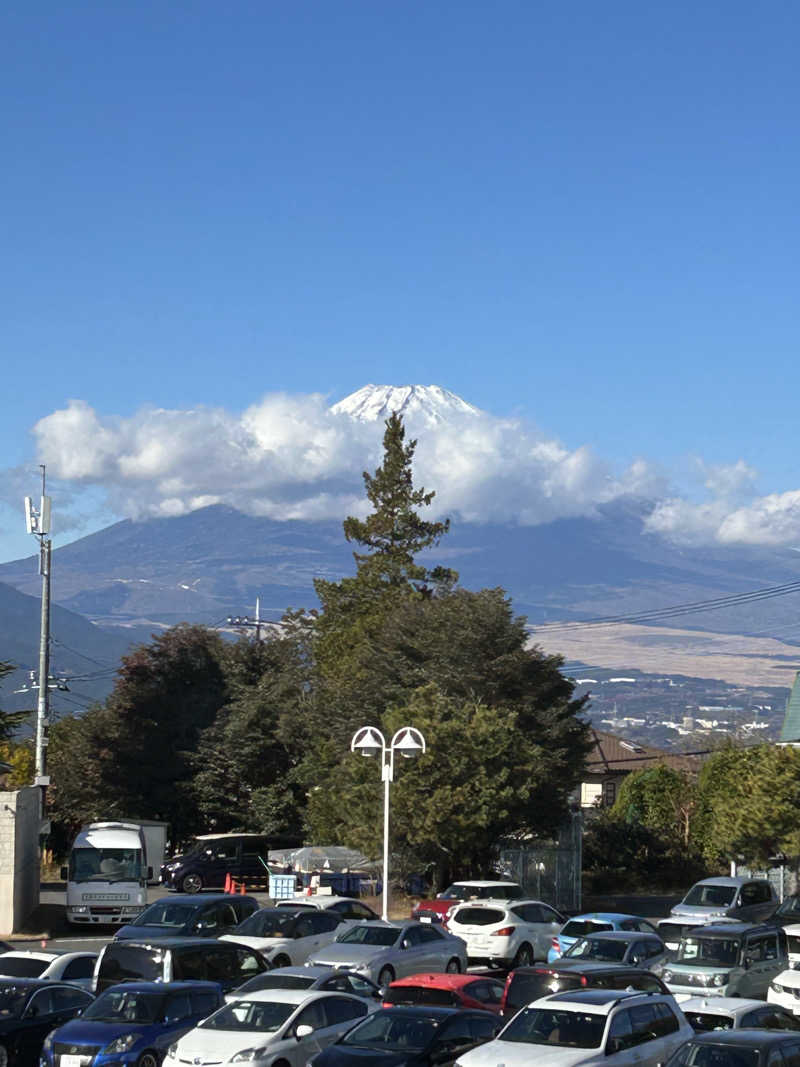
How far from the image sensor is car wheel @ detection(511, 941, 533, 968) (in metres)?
30.0

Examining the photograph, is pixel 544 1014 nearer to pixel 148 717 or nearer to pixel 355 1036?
pixel 355 1036

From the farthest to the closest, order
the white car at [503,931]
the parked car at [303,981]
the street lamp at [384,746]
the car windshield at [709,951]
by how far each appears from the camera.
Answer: the street lamp at [384,746] < the white car at [503,931] < the car windshield at [709,951] < the parked car at [303,981]

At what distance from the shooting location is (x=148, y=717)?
64.6m

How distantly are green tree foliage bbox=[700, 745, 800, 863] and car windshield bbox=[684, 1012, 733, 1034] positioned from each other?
81.3 ft

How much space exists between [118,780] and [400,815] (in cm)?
2500

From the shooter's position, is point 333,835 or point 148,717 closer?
point 333,835

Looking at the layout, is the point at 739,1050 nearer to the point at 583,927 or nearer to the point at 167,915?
the point at 583,927

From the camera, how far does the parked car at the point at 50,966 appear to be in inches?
900

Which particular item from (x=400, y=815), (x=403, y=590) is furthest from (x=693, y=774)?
(x=400, y=815)

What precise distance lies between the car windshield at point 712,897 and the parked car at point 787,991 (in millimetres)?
11322

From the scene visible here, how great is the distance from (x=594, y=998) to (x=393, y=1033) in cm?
251

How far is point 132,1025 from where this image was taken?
61.4ft

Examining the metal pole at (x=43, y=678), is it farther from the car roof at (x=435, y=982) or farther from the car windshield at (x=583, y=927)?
the car roof at (x=435, y=982)

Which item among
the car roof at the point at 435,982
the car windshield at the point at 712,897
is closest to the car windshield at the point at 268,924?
the car roof at the point at 435,982
